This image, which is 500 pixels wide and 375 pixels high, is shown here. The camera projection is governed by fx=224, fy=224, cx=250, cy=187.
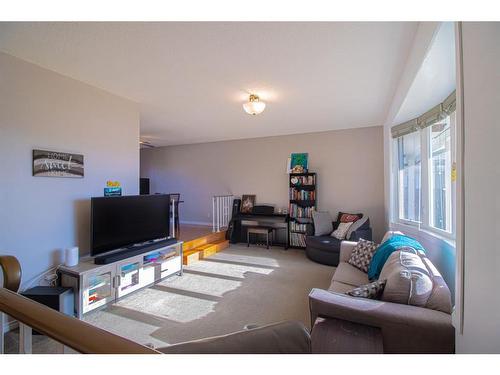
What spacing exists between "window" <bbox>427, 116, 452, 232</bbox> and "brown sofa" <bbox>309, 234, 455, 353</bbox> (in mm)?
1456

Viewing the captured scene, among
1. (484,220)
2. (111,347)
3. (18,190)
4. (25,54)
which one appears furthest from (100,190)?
(484,220)

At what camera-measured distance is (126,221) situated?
2861mm

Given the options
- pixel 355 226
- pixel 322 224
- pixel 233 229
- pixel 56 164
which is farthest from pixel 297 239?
pixel 56 164

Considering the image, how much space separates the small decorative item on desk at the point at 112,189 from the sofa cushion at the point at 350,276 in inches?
114

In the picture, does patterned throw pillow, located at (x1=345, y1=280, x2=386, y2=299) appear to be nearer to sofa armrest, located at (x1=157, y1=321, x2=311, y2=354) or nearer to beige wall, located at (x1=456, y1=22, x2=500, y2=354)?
beige wall, located at (x1=456, y1=22, x2=500, y2=354)

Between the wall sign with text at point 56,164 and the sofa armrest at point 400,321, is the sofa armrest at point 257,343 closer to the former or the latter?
the sofa armrest at point 400,321

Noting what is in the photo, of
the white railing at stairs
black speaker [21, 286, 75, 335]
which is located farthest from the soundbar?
the white railing at stairs

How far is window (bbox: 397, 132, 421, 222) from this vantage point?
343cm

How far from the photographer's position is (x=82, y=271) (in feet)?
7.43

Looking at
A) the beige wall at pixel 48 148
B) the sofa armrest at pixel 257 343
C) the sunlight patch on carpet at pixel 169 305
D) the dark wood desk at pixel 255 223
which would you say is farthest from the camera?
the dark wood desk at pixel 255 223

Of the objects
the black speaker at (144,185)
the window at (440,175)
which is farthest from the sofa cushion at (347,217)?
the black speaker at (144,185)

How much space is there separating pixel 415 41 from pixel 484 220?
1664 mm

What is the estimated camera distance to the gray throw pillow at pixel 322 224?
4523 mm
